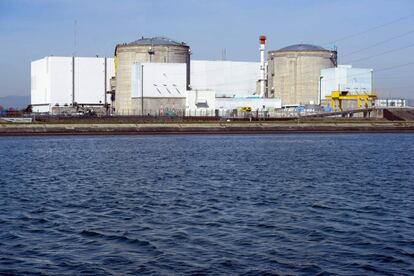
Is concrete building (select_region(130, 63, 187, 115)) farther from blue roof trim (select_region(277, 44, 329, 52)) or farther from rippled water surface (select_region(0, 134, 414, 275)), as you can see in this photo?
rippled water surface (select_region(0, 134, 414, 275))

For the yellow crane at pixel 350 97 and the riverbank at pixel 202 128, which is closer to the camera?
the riverbank at pixel 202 128

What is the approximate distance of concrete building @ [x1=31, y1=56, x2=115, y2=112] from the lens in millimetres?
89438

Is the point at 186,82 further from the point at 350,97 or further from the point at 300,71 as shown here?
the point at 350,97

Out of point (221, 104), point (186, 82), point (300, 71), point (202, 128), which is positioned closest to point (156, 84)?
point (186, 82)

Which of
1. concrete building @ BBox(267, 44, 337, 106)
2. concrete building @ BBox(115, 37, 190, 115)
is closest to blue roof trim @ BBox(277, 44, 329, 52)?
concrete building @ BBox(267, 44, 337, 106)

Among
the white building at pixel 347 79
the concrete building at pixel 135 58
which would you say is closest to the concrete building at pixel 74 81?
the concrete building at pixel 135 58

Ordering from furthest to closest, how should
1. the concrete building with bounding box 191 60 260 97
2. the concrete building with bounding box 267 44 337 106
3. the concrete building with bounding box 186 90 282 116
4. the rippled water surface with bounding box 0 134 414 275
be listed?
the concrete building with bounding box 191 60 260 97
the concrete building with bounding box 267 44 337 106
the concrete building with bounding box 186 90 282 116
the rippled water surface with bounding box 0 134 414 275

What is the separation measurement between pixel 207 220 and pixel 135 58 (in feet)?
230

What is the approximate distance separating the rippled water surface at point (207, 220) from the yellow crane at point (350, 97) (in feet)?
171

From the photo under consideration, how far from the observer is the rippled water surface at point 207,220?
448 inches

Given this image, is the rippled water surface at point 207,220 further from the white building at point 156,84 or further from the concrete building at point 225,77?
the concrete building at point 225,77

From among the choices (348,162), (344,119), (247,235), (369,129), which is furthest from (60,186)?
(344,119)

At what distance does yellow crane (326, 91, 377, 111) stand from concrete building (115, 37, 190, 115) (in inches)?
733

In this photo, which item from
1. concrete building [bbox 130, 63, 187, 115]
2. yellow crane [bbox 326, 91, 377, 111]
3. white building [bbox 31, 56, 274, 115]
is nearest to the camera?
concrete building [bbox 130, 63, 187, 115]
